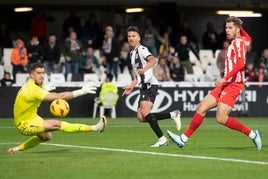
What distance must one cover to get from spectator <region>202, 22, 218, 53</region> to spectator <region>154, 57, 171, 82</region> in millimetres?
4045

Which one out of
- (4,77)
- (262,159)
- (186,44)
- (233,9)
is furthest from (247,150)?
(233,9)

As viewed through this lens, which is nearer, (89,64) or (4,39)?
(89,64)

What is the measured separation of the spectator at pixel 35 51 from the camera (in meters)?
29.8

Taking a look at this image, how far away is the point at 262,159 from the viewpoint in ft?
45.6

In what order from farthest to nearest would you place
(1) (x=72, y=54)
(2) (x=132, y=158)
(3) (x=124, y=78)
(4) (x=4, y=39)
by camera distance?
1. (4) (x=4, y=39)
2. (3) (x=124, y=78)
3. (1) (x=72, y=54)
4. (2) (x=132, y=158)

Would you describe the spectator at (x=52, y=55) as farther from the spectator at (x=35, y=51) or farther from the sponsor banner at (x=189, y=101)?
the sponsor banner at (x=189, y=101)

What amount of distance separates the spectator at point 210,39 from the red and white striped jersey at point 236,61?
19.5 metres

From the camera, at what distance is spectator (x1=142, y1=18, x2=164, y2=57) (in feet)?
106

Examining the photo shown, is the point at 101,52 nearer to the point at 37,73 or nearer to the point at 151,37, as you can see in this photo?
the point at 151,37

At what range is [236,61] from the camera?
1555 cm

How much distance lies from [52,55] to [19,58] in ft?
3.86

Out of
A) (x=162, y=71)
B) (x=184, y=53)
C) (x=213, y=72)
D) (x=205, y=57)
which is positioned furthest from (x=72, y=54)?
(x=205, y=57)

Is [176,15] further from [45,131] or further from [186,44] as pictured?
[45,131]

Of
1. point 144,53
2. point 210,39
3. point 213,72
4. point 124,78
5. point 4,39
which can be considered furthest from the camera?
point 210,39
